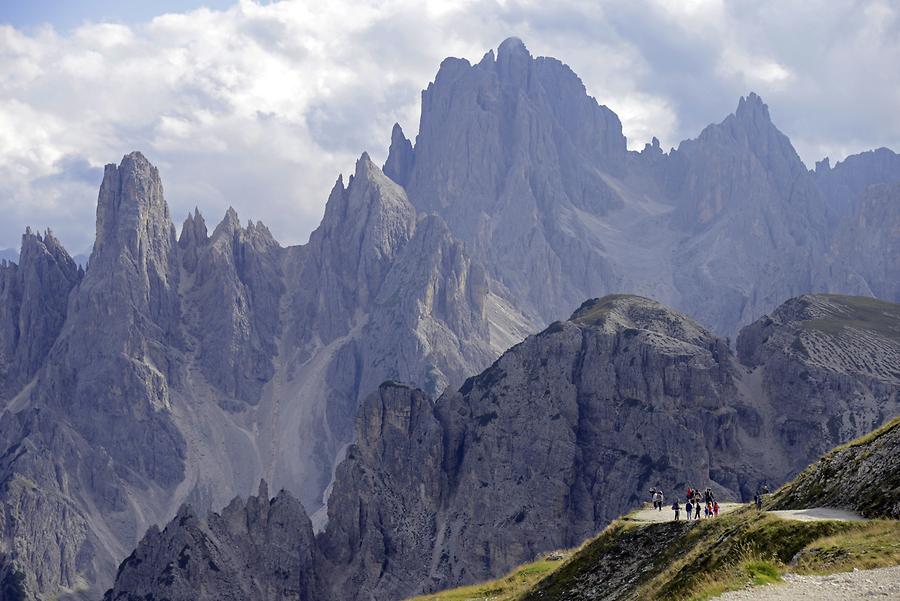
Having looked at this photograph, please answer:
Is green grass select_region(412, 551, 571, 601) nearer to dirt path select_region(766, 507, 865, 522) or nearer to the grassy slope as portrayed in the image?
the grassy slope

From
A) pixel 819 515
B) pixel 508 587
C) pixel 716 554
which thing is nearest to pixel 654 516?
pixel 508 587

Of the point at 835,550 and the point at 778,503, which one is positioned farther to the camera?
the point at 778,503

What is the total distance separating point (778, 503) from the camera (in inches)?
2400

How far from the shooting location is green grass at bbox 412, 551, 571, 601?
75312 mm

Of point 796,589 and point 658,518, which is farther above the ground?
point 658,518

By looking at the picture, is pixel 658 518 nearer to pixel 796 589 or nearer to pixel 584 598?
pixel 584 598

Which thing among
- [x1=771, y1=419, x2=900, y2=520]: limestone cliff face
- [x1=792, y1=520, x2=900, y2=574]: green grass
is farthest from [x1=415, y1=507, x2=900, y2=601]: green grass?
[x1=771, y1=419, x2=900, y2=520]: limestone cliff face

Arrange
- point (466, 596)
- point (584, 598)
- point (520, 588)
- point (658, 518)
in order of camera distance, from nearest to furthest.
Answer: point (584, 598) < point (658, 518) < point (520, 588) < point (466, 596)

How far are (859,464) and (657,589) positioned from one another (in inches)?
488

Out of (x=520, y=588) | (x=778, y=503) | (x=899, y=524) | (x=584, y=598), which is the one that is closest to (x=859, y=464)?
(x=778, y=503)

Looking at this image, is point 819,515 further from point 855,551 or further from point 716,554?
point 855,551

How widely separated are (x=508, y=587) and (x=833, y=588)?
3982 cm

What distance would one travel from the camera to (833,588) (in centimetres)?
4072

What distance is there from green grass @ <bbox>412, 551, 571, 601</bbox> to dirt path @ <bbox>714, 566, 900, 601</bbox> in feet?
102
